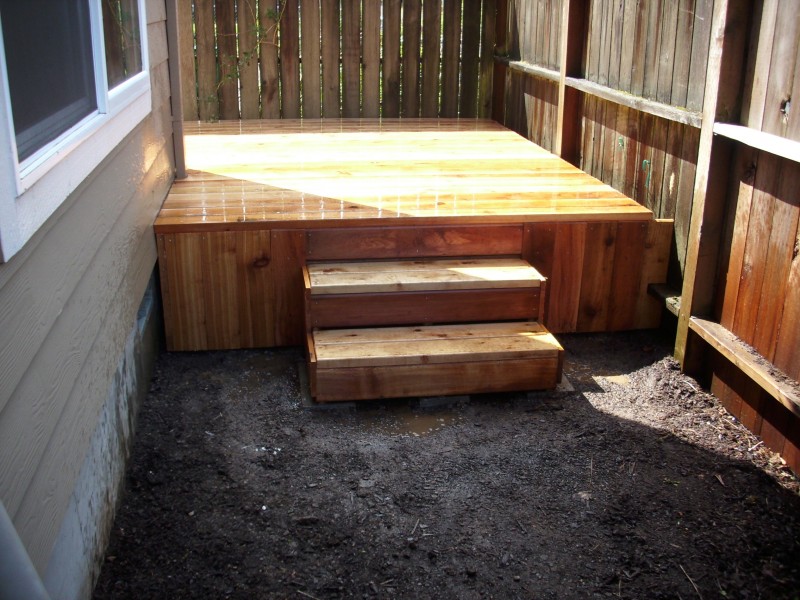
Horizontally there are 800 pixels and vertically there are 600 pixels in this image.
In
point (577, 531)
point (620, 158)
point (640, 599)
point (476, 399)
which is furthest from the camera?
point (620, 158)

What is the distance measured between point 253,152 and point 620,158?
2179 mm

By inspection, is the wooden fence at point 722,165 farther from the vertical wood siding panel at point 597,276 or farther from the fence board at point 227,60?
the fence board at point 227,60

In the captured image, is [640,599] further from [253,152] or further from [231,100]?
[231,100]

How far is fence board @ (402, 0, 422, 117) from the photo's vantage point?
248 inches

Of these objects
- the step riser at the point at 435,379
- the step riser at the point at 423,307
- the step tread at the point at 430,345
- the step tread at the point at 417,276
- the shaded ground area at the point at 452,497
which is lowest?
the shaded ground area at the point at 452,497

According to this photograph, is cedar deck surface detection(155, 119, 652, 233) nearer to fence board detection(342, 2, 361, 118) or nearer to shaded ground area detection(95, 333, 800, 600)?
fence board detection(342, 2, 361, 118)

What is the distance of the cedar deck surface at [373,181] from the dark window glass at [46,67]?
3.95ft

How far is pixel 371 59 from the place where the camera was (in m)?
6.38

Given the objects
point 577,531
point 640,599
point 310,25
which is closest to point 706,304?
point 577,531

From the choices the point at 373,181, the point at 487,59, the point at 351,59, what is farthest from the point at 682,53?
the point at 351,59

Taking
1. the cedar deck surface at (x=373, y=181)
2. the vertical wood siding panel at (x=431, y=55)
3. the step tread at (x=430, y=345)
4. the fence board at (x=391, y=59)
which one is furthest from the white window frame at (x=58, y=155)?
the vertical wood siding panel at (x=431, y=55)

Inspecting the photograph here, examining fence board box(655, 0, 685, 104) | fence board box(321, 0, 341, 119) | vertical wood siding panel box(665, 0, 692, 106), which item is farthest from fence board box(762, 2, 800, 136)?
fence board box(321, 0, 341, 119)

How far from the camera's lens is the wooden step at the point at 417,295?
322 cm

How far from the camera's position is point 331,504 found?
2.49 m
